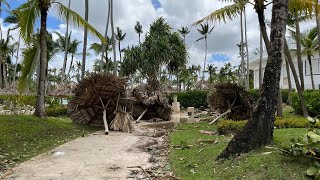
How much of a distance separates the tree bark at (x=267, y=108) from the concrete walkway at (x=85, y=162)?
94.1 inches

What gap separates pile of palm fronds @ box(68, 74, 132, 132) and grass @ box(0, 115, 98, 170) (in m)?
1.94

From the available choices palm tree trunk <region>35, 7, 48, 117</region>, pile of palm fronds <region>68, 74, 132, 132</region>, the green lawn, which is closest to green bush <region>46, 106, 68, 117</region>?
pile of palm fronds <region>68, 74, 132, 132</region>

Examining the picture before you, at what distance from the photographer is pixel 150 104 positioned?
69.6 ft

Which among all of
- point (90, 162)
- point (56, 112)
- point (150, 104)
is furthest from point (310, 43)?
point (90, 162)

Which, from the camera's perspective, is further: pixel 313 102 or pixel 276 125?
pixel 313 102

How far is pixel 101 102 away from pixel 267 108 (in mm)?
10769

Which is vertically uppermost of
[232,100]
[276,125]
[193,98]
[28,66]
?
[28,66]

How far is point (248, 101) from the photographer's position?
17.3 m

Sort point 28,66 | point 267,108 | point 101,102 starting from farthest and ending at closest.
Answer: point 101,102
point 28,66
point 267,108

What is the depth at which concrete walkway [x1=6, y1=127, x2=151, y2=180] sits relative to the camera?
282 inches

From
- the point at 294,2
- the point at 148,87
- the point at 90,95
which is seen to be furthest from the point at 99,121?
the point at 294,2

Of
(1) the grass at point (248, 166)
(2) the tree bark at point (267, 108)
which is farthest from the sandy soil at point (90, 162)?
(2) the tree bark at point (267, 108)

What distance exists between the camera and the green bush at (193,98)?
3412 centimetres

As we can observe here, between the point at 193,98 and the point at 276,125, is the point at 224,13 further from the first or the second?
the point at 193,98
